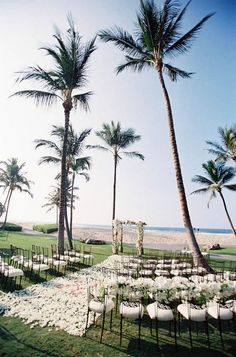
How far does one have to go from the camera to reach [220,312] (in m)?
6.21

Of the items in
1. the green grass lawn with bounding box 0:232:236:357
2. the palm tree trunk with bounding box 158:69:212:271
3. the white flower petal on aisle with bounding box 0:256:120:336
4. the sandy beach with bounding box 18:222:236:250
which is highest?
the palm tree trunk with bounding box 158:69:212:271

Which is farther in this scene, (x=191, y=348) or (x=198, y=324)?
(x=198, y=324)

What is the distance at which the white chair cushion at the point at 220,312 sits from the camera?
6168 mm

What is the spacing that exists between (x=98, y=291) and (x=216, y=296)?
3046mm

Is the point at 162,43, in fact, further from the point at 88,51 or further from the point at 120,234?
the point at 120,234

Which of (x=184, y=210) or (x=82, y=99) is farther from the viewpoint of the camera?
(x=82, y=99)

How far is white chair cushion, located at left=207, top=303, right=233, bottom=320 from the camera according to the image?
6168 millimetres

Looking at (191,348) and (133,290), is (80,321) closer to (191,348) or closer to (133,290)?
(133,290)

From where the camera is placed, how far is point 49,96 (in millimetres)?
17188

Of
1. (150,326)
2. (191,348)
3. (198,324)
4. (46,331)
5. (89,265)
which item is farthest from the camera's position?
(89,265)

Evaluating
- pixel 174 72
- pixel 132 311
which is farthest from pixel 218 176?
pixel 132 311

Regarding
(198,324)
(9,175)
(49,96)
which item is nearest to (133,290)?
(198,324)

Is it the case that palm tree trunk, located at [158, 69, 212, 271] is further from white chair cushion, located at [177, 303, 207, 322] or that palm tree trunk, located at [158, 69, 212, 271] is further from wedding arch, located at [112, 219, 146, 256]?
wedding arch, located at [112, 219, 146, 256]

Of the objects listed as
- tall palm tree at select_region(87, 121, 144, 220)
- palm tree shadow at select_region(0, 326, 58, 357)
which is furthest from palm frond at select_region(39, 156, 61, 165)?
palm tree shadow at select_region(0, 326, 58, 357)
